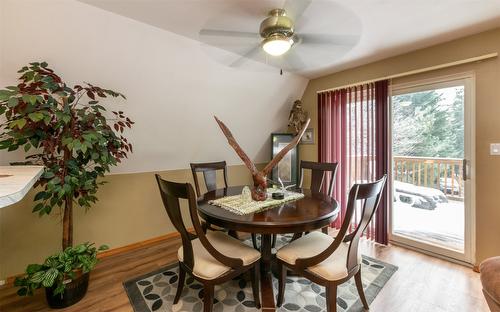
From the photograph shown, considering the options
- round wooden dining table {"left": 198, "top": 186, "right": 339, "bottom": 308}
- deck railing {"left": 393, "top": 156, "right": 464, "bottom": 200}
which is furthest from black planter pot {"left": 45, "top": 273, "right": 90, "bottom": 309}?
deck railing {"left": 393, "top": 156, "right": 464, "bottom": 200}

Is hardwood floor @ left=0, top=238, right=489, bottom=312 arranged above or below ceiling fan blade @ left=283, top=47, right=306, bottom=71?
below

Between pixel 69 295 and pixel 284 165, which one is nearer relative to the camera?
pixel 69 295

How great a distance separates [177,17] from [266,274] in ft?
8.09

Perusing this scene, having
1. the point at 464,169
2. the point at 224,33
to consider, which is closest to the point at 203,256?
the point at 224,33

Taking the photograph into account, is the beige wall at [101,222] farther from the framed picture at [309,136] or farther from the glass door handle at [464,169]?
the glass door handle at [464,169]

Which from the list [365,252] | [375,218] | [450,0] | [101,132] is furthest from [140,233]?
[450,0]

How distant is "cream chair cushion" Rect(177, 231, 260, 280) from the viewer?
1545 mm

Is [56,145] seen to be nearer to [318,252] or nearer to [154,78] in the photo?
[154,78]

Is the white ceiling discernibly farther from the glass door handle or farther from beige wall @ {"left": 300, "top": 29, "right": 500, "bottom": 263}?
the glass door handle

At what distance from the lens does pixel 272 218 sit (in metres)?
1.60

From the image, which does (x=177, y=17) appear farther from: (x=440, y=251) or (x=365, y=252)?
(x=440, y=251)

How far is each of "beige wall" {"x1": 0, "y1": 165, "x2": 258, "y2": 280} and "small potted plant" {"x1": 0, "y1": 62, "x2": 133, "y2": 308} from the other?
2.26 ft

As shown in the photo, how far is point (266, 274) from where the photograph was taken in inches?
82.8

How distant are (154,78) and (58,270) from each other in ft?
6.23
